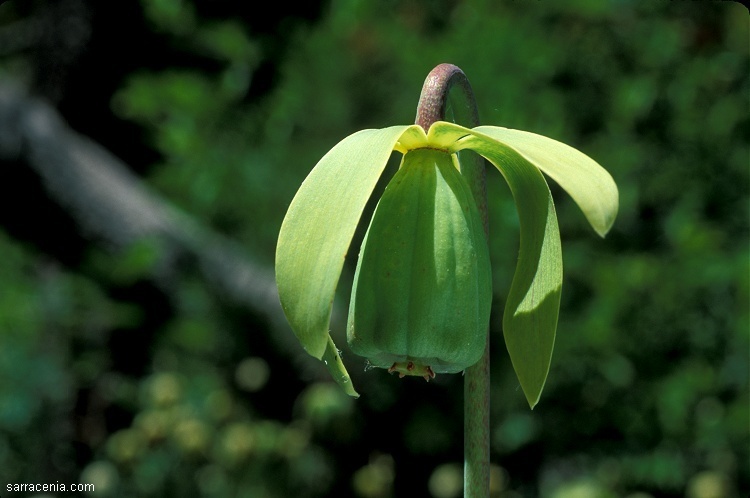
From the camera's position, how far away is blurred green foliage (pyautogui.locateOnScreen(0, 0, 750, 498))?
6.40 ft

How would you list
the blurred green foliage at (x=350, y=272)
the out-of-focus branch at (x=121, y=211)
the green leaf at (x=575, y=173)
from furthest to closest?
the out-of-focus branch at (x=121, y=211), the blurred green foliage at (x=350, y=272), the green leaf at (x=575, y=173)

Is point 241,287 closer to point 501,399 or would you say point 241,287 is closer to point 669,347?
point 501,399

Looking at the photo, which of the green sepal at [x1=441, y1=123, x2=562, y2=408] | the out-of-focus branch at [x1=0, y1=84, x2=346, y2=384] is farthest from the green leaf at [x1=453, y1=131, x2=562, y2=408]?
the out-of-focus branch at [x1=0, y1=84, x2=346, y2=384]

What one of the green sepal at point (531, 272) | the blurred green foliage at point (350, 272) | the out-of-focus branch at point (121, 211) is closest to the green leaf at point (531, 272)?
the green sepal at point (531, 272)

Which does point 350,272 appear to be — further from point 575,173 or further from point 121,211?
point 575,173

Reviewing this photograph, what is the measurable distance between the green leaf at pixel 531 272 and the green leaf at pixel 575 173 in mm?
40

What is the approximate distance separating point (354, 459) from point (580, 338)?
0.60 metres

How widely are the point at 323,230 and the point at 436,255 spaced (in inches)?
3.2

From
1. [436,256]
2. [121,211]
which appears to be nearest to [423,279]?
[436,256]

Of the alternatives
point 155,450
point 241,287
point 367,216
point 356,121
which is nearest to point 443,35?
point 356,121

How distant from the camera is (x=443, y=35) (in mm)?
2342

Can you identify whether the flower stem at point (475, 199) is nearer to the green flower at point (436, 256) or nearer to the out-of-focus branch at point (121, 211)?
the green flower at point (436, 256)

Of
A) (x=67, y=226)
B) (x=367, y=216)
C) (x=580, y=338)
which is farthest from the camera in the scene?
(x=67, y=226)

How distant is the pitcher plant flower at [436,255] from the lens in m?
0.47
